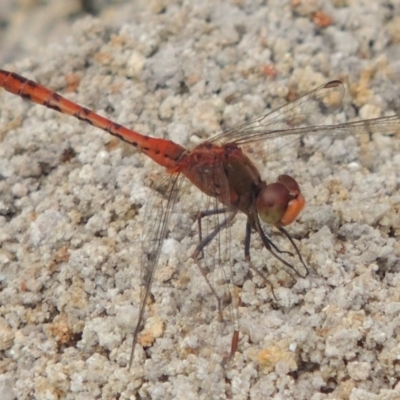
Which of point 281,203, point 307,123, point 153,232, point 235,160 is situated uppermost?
point 307,123

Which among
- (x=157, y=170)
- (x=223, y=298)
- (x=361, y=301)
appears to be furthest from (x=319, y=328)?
(x=157, y=170)

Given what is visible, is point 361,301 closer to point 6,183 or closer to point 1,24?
point 6,183

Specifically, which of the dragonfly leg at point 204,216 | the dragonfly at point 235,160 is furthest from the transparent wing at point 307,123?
the dragonfly leg at point 204,216

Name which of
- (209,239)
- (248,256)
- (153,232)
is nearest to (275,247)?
(248,256)

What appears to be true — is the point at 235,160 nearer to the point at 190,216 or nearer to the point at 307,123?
the point at 190,216

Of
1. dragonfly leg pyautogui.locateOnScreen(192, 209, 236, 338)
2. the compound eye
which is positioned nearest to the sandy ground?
dragonfly leg pyautogui.locateOnScreen(192, 209, 236, 338)

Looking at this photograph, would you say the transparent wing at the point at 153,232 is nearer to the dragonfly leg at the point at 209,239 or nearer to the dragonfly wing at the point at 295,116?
the dragonfly leg at the point at 209,239

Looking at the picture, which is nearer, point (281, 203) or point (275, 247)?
point (281, 203)

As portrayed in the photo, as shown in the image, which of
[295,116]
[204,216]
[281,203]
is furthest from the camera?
[295,116]
